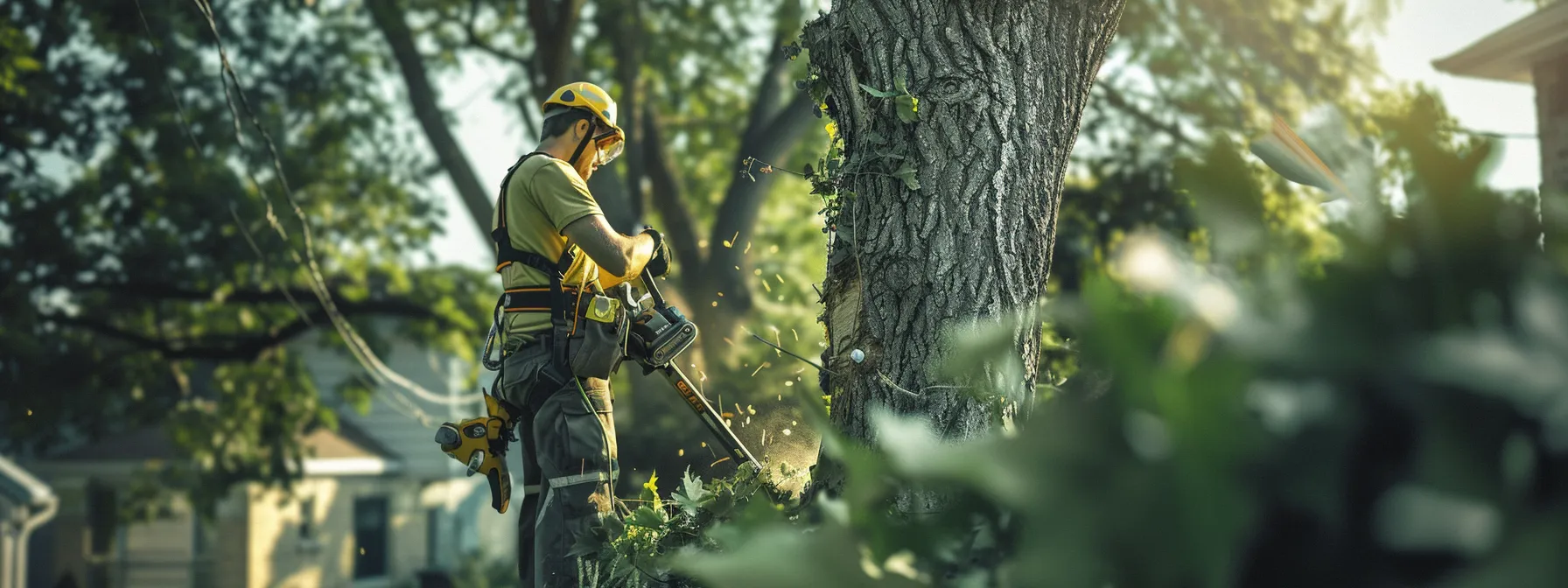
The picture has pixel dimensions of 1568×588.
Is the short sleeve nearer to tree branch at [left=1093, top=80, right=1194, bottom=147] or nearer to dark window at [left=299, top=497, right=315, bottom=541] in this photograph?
tree branch at [left=1093, top=80, right=1194, bottom=147]

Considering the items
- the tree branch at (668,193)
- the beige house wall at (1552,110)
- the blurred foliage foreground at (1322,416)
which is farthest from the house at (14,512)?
the blurred foliage foreground at (1322,416)

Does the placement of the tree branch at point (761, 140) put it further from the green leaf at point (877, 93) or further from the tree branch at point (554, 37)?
the green leaf at point (877, 93)

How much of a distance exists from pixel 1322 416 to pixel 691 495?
275cm

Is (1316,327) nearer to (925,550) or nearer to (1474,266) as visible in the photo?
(1474,266)

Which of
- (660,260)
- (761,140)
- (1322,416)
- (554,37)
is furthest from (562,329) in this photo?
(761,140)

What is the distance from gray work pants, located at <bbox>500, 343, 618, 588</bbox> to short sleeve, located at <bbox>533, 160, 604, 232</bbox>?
41 centimetres

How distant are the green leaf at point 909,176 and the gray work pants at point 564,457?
48.8 inches

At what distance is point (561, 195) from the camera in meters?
3.82

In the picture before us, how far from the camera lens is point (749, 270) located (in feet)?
46.9

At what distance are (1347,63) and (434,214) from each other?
1012cm

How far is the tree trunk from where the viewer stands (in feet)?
10.2

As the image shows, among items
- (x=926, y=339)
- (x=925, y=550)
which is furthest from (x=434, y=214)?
(x=925, y=550)

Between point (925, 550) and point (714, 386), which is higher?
point (714, 386)

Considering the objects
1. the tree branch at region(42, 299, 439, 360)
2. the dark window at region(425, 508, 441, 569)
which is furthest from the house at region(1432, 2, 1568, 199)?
the dark window at region(425, 508, 441, 569)
